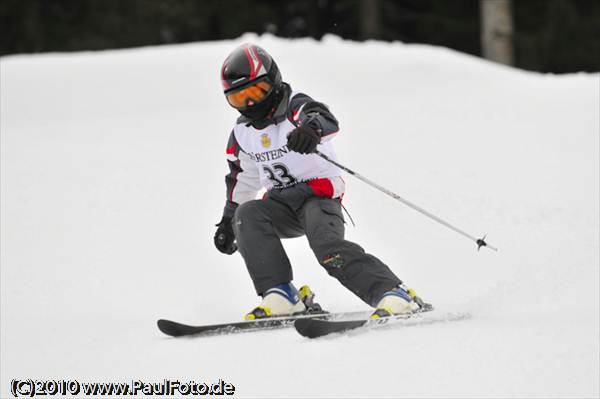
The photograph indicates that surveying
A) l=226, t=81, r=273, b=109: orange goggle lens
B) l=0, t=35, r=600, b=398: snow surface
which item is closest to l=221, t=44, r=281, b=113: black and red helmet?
l=226, t=81, r=273, b=109: orange goggle lens

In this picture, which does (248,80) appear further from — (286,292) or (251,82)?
(286,292)

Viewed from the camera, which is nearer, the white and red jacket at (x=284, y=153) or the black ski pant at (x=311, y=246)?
the black ski pant at (x=311, y=246)

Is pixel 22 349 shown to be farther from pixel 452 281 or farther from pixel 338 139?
pixel 338 139

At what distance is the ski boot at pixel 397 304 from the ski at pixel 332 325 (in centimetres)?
4

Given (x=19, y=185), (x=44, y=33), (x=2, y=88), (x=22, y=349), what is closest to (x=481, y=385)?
(x=22, y=349)

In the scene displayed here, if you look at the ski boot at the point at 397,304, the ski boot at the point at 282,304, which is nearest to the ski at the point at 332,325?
the ski boot at the point at 397,304

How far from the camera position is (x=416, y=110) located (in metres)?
9.95

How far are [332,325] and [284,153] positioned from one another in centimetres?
118

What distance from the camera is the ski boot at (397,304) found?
4426mm

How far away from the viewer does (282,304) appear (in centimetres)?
488

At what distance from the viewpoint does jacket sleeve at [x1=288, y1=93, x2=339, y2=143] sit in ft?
15.3

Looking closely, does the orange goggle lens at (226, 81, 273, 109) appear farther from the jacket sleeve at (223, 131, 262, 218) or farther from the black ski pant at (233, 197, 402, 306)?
the black ski pant at (233, 197, 402, 306)

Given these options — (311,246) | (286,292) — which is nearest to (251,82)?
(311,246)

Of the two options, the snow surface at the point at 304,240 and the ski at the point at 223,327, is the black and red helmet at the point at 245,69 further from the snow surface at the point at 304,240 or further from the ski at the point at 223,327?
the snow surface at the point at 304,240
